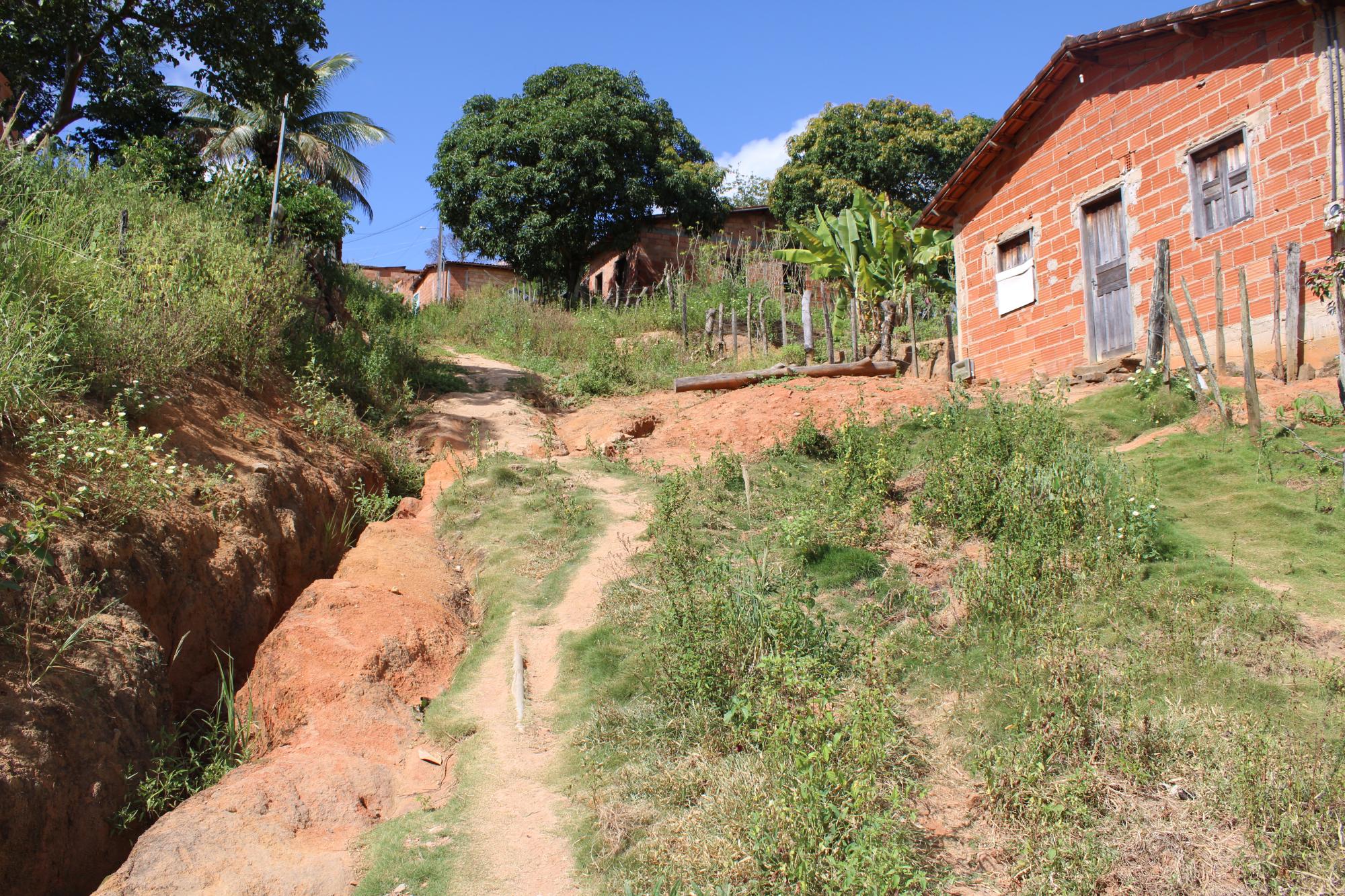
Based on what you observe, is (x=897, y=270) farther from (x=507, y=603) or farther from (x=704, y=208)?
(x=507, y=603)

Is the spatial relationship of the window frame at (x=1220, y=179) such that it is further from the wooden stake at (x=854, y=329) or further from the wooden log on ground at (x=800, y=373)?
the wooden stake at (x=854, y=329)

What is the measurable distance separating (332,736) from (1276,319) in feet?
31.1

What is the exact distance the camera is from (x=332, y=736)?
5.68 m

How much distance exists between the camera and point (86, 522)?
210 inches

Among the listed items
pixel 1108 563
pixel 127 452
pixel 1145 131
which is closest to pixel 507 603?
pixel 127 452

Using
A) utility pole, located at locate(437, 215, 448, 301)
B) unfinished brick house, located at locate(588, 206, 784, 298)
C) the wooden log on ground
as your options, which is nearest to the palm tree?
utility pole, located at locate(437, 215, 448, 301)

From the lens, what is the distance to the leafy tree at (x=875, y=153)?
25828mm

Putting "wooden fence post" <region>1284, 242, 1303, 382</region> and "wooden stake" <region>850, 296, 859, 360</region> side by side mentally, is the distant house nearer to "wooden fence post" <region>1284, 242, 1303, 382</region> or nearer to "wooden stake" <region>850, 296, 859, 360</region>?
"wooden stake" <region>850, 296, 859, 360</region>

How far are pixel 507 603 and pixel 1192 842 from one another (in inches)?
199

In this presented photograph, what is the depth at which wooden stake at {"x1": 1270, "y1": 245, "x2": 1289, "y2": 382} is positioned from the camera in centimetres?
899

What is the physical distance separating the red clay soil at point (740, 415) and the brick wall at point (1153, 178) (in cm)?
206

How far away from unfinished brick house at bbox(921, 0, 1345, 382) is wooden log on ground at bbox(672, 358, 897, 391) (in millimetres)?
1951

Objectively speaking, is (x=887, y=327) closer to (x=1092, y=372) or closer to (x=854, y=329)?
(x=854, y=329)

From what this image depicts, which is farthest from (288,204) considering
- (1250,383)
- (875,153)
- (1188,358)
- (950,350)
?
(875,153)
